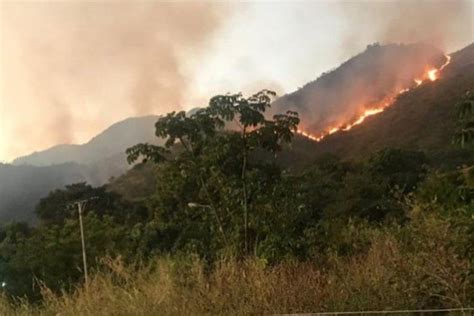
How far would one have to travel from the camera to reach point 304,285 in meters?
5.07

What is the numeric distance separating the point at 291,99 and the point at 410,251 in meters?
98.7

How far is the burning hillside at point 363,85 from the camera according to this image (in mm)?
99238

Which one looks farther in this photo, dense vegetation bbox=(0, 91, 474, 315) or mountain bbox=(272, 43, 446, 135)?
mountain bbox=(272, 43, 446, 135)

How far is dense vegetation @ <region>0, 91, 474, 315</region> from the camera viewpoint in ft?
15.2

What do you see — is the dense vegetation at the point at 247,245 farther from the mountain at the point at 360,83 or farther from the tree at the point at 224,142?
the mountain at the point at 360,83

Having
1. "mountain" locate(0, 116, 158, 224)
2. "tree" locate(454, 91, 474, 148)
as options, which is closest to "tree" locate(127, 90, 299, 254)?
"tree" locate(454, 91, 474, 148)

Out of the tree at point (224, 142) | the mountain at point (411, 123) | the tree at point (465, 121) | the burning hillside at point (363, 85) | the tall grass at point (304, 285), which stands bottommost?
the tall grass at point (304, 285)

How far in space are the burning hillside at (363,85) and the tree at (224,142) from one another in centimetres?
7966

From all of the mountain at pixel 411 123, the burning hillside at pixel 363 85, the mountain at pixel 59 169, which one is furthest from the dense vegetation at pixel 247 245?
the burning hillside at pixel 363 85

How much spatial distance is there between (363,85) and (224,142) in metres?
106

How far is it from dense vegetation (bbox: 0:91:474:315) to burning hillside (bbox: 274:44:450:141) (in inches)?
2941

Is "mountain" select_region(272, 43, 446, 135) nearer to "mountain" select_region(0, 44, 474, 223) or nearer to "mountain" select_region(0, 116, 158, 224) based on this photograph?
"mountain" select_region(0, 44, 474, 223)

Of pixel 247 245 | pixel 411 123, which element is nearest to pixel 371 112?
pixel 411 123

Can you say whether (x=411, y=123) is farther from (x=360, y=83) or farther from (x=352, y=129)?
(x=360, y=83)
